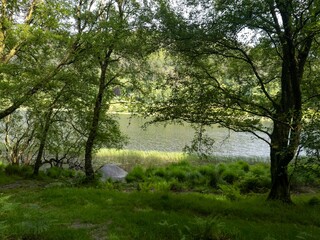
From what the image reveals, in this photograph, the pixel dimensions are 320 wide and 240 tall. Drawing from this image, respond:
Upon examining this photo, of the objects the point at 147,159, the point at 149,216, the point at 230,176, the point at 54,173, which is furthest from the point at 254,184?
the point at 147,159

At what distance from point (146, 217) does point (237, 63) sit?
7019 millimetres

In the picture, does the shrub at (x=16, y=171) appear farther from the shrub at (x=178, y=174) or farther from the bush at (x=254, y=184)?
the bush at (x=254, y=184)

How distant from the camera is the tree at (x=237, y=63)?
7.51m

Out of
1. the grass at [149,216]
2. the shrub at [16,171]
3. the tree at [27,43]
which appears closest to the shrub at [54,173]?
the shrub at [16,171]

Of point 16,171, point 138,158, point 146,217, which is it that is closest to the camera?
point 146,217

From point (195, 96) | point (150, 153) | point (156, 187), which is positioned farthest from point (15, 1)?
point (150, 153)

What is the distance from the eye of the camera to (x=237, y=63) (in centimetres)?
1181

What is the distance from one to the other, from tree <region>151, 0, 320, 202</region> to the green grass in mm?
1691

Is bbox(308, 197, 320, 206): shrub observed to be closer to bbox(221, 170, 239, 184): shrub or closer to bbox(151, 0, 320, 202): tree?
bbox(151, 0, 320, 202): tree

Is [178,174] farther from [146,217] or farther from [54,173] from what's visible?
[146,217]

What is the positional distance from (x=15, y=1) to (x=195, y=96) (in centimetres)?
842

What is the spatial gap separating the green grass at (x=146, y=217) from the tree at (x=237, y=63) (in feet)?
5.55

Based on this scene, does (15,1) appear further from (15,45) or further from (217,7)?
(217,7)

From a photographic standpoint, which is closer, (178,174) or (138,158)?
(178,174)
